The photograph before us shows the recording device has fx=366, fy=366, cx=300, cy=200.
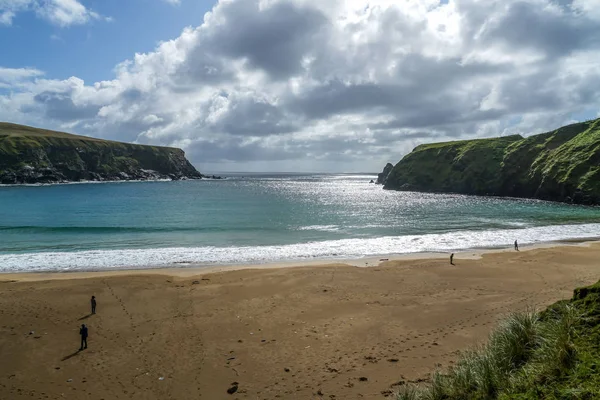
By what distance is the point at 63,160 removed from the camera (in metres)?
161

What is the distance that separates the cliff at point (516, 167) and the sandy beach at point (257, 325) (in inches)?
2513

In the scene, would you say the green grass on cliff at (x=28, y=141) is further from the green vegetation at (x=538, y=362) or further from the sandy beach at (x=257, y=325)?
the green vegetation at (x=538, y=362)

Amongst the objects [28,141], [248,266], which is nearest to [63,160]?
[28,141]

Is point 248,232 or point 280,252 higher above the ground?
point 248,232

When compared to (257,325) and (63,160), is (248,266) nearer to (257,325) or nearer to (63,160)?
(257,325)

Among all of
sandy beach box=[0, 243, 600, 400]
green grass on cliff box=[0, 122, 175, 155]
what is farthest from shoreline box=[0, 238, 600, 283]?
green grass on cliff box=[0, 122, 175, 155]

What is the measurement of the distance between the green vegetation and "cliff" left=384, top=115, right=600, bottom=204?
86825 mm

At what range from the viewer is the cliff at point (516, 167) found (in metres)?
81.9

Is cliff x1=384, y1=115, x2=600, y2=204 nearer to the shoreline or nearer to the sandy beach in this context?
the shoreline

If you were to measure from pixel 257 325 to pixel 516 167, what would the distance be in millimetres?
106962

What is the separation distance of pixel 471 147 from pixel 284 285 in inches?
4570

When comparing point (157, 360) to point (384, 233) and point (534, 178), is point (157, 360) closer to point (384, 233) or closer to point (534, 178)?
point (384, 233)

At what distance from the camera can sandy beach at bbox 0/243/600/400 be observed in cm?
1427

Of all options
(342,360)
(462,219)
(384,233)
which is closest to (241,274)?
(342,360)
